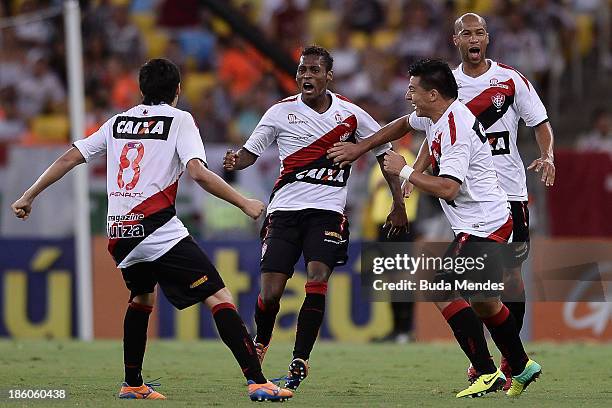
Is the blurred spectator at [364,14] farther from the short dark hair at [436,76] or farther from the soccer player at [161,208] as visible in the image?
the soccer player at [161,208]

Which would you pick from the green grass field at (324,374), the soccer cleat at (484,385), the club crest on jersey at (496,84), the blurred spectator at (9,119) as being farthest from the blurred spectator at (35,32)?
the soccer cleat at (484,385)

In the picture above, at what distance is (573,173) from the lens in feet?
55.3

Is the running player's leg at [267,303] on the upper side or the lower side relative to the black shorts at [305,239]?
lower

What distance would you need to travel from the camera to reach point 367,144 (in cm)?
991

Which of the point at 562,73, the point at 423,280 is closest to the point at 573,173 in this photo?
the point at 562,73

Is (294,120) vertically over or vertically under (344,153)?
over

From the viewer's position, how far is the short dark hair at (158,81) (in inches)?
344

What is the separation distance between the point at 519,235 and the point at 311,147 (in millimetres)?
1706

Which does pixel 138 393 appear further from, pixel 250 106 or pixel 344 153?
pixel 250 106

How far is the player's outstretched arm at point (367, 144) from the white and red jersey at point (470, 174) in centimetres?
62

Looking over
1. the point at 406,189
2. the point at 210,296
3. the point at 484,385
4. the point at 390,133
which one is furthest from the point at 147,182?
the point at 484,385

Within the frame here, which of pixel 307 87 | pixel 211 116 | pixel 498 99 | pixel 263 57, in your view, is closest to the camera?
pixel 307 87

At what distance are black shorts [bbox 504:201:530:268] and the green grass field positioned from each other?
3.20 feet

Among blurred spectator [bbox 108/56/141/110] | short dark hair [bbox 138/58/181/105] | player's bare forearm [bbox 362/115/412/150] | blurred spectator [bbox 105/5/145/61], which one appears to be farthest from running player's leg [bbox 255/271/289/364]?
blurred spectator [bbox 105/5/145/61]
